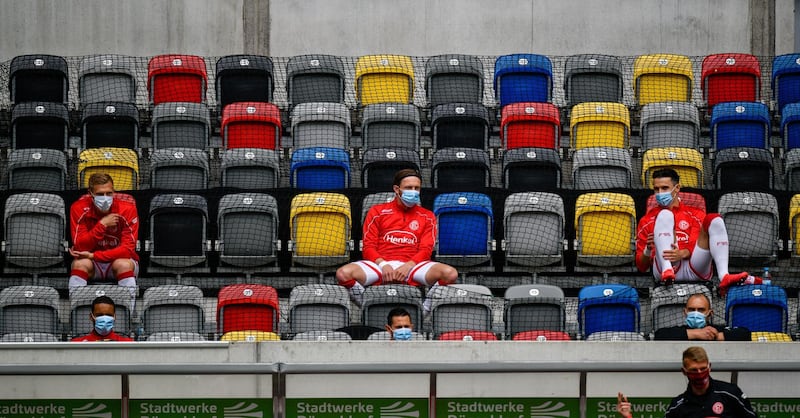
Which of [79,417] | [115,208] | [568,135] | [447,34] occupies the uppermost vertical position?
[447,34]

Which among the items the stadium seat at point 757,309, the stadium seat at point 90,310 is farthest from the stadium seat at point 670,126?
the stadium seat at point 90,310

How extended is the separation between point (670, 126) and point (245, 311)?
4.60 m

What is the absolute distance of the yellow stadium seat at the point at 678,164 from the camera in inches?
449

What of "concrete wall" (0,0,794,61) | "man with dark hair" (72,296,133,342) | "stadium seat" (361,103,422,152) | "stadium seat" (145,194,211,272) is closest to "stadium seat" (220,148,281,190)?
"stadium seat" (145,194,211,272)

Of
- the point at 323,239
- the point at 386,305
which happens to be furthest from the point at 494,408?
the point at 323,239

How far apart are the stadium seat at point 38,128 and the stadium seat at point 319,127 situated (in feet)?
6.87

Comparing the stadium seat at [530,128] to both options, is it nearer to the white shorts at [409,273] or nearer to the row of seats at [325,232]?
the row of seats at [325,232]

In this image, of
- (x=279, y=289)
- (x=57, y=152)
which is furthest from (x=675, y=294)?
(x=57, y=152)

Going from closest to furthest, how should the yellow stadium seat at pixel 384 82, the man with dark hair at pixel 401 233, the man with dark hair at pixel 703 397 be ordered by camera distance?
1. the man with dark hair at pixel 703 397
2. the man with dark hair at pixel 401 233
3. the yellow stadium seat at pixel 384 82

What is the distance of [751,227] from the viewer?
35.2 feet

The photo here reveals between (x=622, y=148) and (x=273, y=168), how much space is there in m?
3.14

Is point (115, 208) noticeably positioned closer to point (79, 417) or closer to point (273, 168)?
point (273, 168)

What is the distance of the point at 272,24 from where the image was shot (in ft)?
47.6

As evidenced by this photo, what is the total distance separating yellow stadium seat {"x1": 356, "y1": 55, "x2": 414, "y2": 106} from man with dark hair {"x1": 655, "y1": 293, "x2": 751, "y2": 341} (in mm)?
4674
